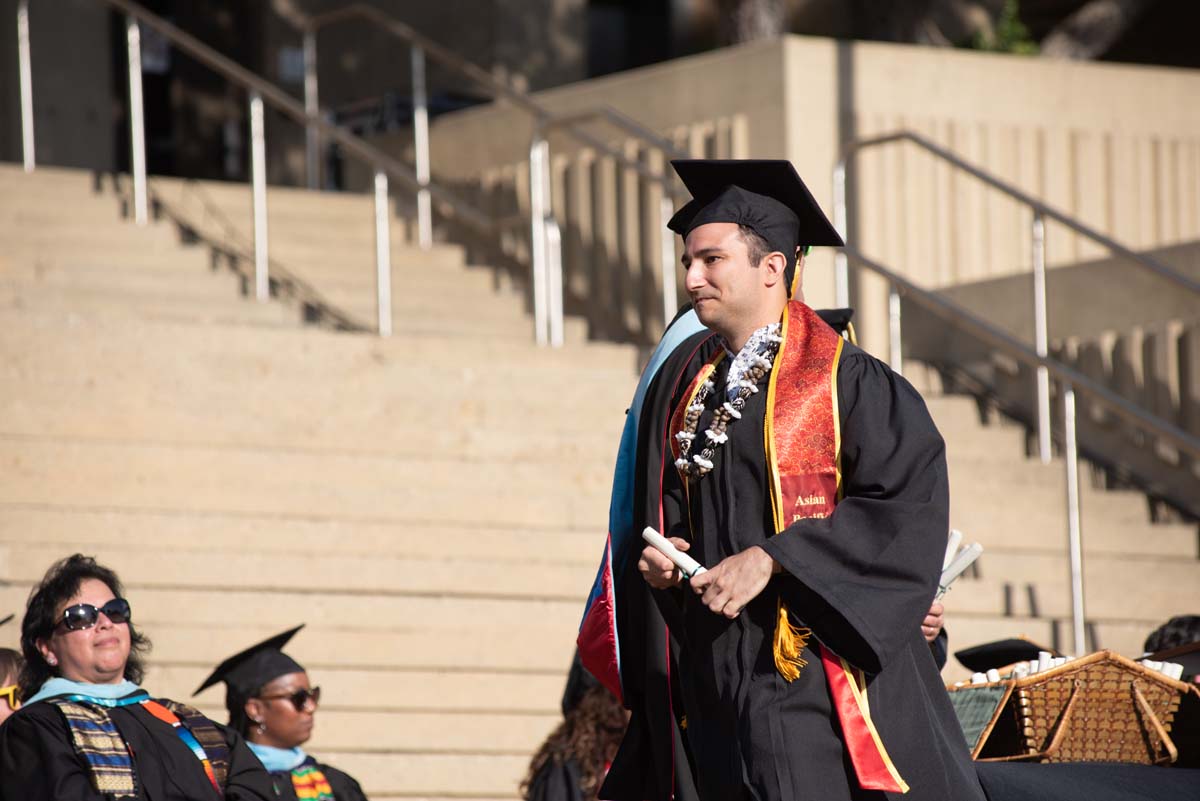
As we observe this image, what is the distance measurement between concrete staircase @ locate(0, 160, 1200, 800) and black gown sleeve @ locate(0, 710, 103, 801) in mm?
1582

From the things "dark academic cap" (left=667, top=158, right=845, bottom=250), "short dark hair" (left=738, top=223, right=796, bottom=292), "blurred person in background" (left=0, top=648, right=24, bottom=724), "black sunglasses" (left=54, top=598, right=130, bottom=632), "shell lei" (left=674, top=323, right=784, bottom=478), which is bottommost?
"blurred person in background" (left=0, top=648, right=24, bottom=724)

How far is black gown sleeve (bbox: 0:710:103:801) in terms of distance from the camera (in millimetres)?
4812

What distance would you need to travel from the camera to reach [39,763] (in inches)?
191

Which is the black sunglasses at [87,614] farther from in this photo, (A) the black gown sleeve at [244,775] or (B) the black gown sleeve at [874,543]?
(B) the black gown sleeve at [874,543]

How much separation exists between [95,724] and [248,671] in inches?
44.0

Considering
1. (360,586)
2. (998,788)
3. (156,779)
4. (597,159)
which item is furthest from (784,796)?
(597,159)

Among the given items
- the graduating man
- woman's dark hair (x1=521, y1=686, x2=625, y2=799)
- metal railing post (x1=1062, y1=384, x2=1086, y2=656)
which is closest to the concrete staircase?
metal railing post (x1=1062, y1=384, x2=1086, y2=656)

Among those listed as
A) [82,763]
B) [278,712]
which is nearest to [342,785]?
[278,712]

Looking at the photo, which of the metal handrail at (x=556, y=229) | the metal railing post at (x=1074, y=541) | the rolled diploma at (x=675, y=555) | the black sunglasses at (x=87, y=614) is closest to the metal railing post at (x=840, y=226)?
the metal handrail at (x=556, y=229)

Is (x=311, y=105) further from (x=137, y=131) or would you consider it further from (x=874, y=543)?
(x=874, y=543)

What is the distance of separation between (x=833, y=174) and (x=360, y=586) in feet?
13.7

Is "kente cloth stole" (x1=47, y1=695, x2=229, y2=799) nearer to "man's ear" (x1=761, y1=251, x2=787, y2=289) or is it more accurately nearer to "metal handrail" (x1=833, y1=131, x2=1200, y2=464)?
"man's ear" (x1=761, y1=251, x2=787, y2=289)

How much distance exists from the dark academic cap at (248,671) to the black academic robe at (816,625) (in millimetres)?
2326

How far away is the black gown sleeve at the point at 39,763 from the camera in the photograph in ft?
15.8
